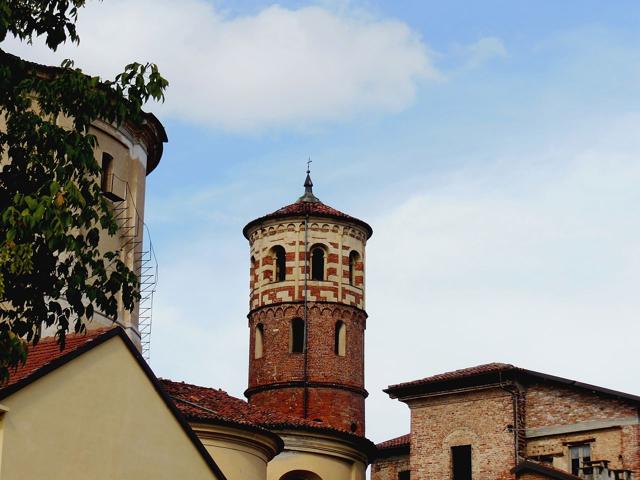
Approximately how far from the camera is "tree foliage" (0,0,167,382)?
11.8 metres

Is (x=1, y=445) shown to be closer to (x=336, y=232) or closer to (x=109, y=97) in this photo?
(x=109, y=97)

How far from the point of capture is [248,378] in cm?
4450

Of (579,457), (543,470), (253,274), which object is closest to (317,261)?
(253,274)

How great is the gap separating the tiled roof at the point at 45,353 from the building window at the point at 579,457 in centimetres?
1532

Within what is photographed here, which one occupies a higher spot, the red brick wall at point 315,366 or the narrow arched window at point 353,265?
the narrow arched window at point 353,265

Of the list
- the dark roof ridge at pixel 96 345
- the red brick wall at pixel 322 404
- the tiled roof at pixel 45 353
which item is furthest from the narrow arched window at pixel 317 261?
the tiled roof at pixel 45 353

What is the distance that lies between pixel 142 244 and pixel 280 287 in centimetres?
1574

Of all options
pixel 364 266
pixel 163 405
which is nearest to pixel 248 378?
pixel 364 266

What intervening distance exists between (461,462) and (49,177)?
68.6 feet

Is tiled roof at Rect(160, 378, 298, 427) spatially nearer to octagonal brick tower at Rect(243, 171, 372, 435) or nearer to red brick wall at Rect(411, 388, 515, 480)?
red brick wall at Rect(411, 388, 515, 480)

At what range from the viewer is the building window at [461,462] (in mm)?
31203

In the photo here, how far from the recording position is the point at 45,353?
1678 cm

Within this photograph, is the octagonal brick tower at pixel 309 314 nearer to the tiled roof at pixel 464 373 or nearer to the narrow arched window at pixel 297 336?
the narrow arched window at pixel 297 336

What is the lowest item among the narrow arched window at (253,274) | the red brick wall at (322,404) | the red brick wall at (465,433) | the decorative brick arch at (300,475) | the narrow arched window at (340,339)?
the decorative brick arch at (300,475)
